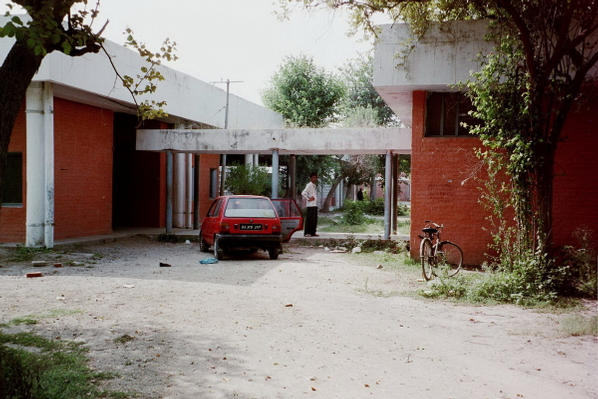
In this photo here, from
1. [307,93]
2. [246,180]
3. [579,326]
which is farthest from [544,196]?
[307,93]

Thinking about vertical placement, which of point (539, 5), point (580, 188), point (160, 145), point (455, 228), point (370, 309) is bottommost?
point (370, 309)

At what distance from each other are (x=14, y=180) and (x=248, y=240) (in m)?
7.31

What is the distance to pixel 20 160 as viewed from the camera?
14.5 m

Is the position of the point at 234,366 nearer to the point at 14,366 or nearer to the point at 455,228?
the point at 14,366

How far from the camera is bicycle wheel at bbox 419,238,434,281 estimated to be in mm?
10331

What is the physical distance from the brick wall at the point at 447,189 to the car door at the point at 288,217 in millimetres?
3954

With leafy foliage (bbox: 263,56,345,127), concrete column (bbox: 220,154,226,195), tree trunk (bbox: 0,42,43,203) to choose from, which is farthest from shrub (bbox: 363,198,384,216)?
tree trunk (bbox: 0,42,43,203)

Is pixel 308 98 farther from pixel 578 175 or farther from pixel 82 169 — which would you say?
pixel 578 175

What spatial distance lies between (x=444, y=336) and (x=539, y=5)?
239 inches

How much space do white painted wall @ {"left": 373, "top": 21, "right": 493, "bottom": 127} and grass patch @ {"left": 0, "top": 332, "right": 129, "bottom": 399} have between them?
9.04 metres

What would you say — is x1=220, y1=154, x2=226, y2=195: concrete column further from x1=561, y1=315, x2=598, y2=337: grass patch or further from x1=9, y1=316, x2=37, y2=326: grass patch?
x1=561, y1=315, x2=598, y2=337: grass patch

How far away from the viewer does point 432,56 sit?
1177 cm

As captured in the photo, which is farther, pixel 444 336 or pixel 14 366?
pixel 444 336

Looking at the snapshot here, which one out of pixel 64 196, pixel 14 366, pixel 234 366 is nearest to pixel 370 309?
pixel 234 366
